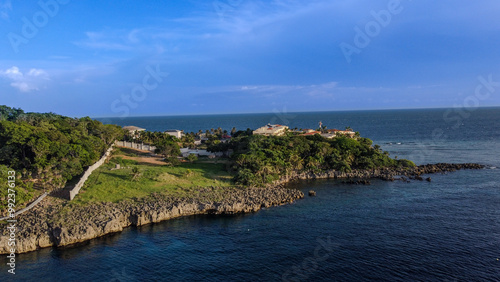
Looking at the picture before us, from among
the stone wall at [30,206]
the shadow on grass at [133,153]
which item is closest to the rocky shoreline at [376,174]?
the shadow on grass at [133,153]

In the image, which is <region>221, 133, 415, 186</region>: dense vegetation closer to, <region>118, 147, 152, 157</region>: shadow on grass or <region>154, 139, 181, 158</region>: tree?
<region>154, 139, 181, 158</region>: tree

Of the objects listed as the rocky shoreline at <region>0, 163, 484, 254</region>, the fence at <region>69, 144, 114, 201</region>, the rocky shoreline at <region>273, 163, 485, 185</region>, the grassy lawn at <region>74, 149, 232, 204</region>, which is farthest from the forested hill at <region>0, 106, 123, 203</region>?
the rocky shoreline at <region>273, 163, 485, 185</region>

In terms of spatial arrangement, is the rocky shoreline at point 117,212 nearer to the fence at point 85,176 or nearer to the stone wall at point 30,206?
the stone wall at point 30,206

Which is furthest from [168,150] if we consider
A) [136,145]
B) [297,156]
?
[297,156]

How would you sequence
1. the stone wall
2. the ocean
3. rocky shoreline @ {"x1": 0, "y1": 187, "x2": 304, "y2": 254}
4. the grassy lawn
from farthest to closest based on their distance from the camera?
1. the grassy lawn
2. the stone wall
3. rocky shoreline @ {"x1": 0, "y1": 187, "x2": 304, "y2": 254}
4. the ocean

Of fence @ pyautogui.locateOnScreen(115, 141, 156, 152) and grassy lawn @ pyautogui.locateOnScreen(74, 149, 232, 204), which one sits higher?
fence @ pyautogui.locateOnScreen(115, 141, 156, 152)

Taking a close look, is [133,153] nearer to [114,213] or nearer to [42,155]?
[42,155]
